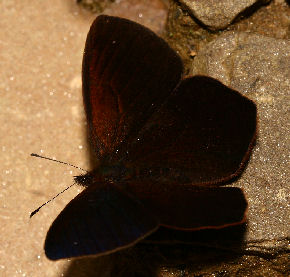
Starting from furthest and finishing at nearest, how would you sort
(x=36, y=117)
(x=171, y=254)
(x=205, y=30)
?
(x=36, y=117) → (x=205, y=30) → (x=171, y=254)

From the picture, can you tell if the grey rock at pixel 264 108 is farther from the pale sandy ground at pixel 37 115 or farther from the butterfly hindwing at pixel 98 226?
the butterfly hindwing at pixel 98 226

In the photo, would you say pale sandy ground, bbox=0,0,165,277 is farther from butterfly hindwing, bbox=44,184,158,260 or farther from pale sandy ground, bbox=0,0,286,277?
butterfly hindwing, bbox=44,184,158,260

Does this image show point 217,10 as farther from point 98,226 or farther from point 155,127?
point 98,226

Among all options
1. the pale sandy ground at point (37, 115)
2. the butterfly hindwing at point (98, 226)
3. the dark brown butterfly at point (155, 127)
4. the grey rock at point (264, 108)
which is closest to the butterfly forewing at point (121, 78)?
the dark brown butterfly at point (155, 127)

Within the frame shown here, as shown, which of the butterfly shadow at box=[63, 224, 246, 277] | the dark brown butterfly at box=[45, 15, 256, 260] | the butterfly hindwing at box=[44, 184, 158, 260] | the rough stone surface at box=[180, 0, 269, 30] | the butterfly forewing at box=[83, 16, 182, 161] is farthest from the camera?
the rough stone surface at box=[180, 0, 269, 30]

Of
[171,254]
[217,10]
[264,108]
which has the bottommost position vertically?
[171,254]

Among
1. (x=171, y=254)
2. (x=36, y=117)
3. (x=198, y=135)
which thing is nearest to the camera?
(x=198, y=135)

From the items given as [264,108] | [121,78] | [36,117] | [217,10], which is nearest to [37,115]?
[36,117]

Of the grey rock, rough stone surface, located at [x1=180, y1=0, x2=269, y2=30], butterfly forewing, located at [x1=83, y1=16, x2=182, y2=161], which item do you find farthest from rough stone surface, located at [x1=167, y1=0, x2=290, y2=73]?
butterfly forewing, located at [x1=83, y1=16, x2=182, y2=161]
